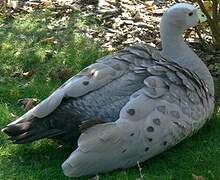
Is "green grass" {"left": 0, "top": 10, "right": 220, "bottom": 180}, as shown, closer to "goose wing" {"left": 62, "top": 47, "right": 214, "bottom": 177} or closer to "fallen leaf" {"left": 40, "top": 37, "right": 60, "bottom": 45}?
"fallen leaf" {"left": 40, "top": 37, "right": 60, "bottom": 45}

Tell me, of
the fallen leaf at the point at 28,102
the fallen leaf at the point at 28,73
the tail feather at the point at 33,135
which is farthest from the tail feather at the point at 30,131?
the fallen leaf at the point at 28,73

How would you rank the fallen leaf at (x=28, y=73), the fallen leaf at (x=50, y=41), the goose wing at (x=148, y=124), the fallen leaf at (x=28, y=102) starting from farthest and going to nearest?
the fallen leaf at (x=50, y=41) → the fallen leaf at (x=28, y=73) → the fallen leaf at (x=28, y=102) → the goose wing at (x=148, y=124)

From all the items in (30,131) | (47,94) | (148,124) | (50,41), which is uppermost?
(148,124)

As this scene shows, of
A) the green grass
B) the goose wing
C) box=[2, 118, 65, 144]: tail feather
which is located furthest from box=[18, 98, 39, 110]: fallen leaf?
the goose wing

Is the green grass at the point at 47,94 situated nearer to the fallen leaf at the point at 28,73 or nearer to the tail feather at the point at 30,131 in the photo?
the fallen leaf at the point at 28,73

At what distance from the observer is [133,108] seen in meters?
4.36

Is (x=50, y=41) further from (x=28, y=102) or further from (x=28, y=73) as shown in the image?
(x=28, y=102)

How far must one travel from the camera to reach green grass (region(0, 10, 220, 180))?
4438 mm

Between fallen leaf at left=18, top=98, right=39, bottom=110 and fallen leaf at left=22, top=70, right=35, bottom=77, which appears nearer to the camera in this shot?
fallen leaf at left=18, top=98, right=39, bottom=110

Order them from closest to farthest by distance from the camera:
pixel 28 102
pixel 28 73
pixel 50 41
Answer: pixel 28 102
pixel 28 73
pixel 50 41

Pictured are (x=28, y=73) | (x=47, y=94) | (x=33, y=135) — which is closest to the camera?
(x=33, y=135)

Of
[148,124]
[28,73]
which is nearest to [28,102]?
[28,73]

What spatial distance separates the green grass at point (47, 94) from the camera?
4.44 m

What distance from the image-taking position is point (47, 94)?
5711mm
